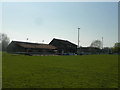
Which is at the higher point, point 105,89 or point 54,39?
point 54,39

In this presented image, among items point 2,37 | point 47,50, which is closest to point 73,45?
point 47,50

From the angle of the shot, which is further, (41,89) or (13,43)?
(13,43)

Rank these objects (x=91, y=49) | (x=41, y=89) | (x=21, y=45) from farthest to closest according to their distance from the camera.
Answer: (x=91, y=49) → (x=21, y=45) → (x=41, y=89)

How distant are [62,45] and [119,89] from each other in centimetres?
7853

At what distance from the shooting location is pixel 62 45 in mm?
85375

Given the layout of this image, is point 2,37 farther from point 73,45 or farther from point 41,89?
point 41,89

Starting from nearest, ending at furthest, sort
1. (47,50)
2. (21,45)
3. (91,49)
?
(21,45) → (47,50) → (91,49)

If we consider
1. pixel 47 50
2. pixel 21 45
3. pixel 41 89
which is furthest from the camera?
pixel 47 50

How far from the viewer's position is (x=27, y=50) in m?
66.9

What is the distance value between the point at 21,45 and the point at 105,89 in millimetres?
62776

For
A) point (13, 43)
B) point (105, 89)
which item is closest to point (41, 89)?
point (105, 89)

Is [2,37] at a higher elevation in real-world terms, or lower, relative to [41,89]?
higher

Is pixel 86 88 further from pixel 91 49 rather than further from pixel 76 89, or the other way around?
pixel 91 49

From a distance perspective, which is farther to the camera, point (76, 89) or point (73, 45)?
point (73, 45)
